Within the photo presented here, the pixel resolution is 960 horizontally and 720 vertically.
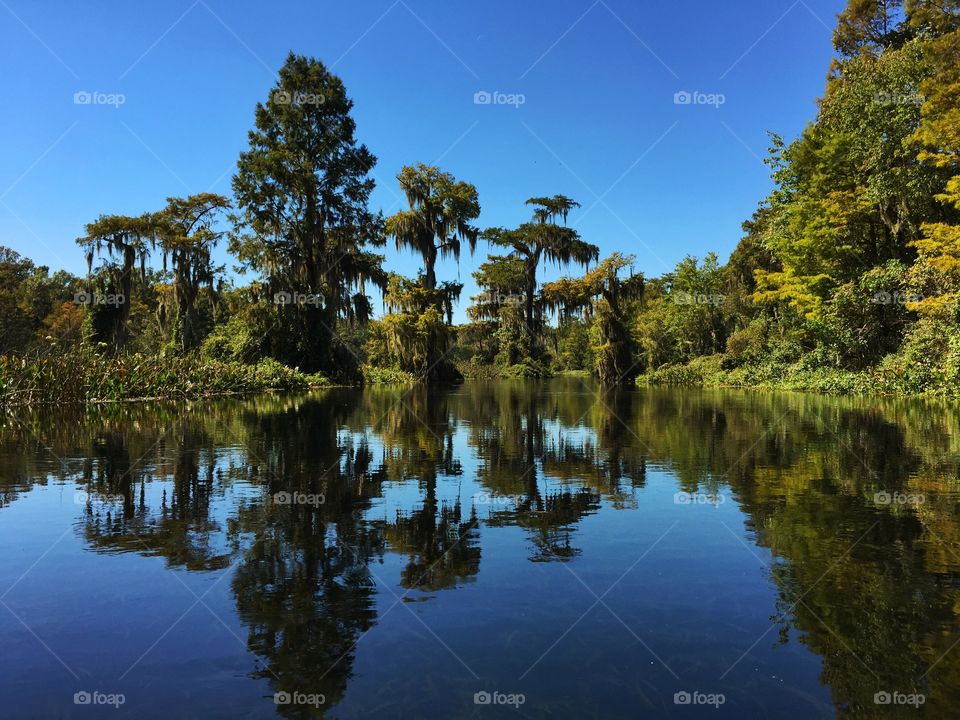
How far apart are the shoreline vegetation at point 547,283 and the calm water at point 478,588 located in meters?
16.7

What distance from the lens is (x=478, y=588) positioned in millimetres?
4590

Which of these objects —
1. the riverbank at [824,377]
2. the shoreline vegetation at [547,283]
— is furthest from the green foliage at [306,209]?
the riverbank at [824,377]

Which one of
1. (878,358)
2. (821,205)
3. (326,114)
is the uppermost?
(326,114)

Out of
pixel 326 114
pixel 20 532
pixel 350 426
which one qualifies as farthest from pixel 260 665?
pixel 326 114

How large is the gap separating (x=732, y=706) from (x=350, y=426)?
13764 mm

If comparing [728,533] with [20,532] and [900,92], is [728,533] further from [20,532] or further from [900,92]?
[900,92]

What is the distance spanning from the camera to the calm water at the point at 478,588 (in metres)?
3.17

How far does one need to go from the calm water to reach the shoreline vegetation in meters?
16.7

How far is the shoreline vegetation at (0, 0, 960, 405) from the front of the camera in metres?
25.9

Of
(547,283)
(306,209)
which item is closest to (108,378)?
(306,209)

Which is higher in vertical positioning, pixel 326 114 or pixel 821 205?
pixel 326 114

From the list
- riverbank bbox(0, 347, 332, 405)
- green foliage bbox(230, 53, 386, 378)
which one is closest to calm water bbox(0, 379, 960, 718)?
riverbank bbox(0, 347, 332, 405)

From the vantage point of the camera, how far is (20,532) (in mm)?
6066

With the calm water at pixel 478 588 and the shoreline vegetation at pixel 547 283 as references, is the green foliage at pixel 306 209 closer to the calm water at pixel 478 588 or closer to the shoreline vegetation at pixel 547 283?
the shoreline vegetation at pixel 547 283
